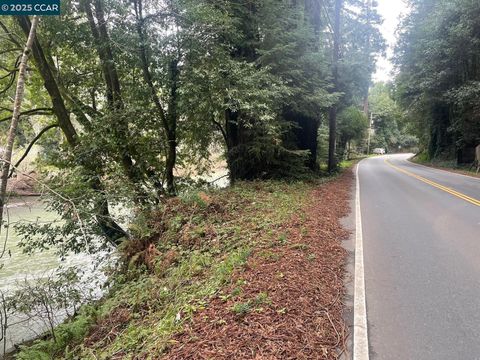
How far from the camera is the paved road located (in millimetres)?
3119

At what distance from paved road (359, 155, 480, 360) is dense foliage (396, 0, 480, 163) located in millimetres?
16394

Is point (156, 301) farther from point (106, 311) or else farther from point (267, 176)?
point (267, 176)

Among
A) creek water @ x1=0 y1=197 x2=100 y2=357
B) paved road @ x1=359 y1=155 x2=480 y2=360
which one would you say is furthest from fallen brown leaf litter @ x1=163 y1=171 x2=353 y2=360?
creek water @ x1=0 y1=197 x2=100 y2=357

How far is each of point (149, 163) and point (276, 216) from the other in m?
5.24

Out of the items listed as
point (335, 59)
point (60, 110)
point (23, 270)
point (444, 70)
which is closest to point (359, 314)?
point (60, 110)

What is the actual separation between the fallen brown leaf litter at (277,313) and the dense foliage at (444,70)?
21.0 meters

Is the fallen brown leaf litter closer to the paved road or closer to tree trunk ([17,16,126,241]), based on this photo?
the paved road

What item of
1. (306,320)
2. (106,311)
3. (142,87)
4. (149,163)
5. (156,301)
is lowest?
(106,311)

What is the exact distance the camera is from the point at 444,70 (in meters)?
22.2

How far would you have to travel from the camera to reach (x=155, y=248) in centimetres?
620

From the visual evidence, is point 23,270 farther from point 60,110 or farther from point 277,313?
point 277,313

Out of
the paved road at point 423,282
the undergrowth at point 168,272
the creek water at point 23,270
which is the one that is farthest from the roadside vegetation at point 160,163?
the paved road at point 423,282

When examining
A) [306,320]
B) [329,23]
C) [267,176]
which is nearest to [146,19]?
[267,176]

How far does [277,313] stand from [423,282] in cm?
238
